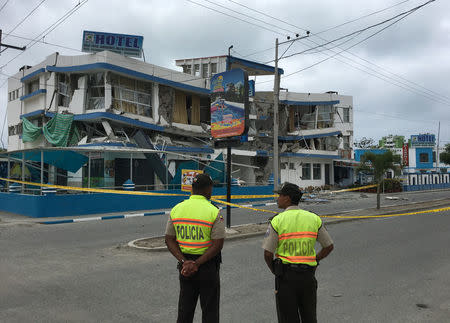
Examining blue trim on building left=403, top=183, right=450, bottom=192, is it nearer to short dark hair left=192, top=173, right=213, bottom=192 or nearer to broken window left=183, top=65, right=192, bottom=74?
broken window left=183, top=65, right=192, bottom=74

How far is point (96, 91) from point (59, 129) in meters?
3.54

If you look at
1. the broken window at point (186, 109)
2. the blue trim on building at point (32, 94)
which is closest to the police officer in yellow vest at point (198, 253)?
the blue trim on building at point (32, 94)

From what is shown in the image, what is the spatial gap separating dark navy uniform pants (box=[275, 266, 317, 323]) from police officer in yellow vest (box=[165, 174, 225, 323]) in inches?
23.7

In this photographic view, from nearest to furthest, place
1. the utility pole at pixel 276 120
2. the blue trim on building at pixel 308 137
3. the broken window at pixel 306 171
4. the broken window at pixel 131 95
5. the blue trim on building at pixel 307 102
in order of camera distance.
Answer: the utility pole at pixel 276 120 < the broken window at pixel 131 95 < the blue trim on building at pixel 308 137 < the blue trim on building at pixel 307 102 < the broken window at pixel 306 171

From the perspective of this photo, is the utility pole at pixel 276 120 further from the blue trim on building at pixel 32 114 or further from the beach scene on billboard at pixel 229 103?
the blue trim on building at pixel 32 114

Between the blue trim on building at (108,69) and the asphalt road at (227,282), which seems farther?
the blue trim on building at (108,69)

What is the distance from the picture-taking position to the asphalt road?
4898mm

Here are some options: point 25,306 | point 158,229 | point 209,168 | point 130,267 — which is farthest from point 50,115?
point 25,306

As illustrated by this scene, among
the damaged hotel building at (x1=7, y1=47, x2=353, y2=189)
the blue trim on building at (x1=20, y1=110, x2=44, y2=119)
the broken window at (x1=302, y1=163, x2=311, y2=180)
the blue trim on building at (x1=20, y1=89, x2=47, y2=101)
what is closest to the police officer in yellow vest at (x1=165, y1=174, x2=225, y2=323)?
the damaged hotel building at (x1=7, y1=47, x2=353, y2=189)

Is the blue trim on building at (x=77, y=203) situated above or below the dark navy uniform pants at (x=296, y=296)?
below

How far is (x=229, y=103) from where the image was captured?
11734 mm

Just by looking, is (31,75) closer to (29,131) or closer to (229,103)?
(29,131)

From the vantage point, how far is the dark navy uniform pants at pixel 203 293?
3.36 metres

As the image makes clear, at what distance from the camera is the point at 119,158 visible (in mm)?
22797
